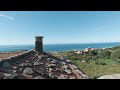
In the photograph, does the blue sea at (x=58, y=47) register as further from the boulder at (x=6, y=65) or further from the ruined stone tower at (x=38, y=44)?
the boulder at (x=6, y=65)

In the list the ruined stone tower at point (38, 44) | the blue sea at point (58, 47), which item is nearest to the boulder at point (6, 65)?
the blue sea at point (58, 47)

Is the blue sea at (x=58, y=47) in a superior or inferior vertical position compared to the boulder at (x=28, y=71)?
superior

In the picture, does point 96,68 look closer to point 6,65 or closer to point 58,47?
point 58,47

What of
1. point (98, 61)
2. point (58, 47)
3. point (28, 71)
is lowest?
point (28, 71)

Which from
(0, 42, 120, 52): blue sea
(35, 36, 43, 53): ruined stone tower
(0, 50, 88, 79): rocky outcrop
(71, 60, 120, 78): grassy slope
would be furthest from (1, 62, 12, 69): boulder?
(71, 60, 120, 78): grassy slope

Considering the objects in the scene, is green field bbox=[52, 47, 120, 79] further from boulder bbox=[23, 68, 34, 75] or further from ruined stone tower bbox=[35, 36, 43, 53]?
boulder bbox=[23, 68, 34, 75]

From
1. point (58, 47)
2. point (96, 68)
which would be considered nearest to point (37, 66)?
point (58, 47)

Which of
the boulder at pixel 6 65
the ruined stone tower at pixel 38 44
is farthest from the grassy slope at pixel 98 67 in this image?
the boulder at pixel 6 65

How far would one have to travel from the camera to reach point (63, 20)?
4320 millimetres

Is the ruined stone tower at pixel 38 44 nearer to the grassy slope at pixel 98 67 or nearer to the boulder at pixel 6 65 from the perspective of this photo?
the grassy slope at pixel 98 67

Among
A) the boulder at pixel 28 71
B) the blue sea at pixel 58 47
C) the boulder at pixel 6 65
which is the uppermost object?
the blue sea at pixel 58 47
